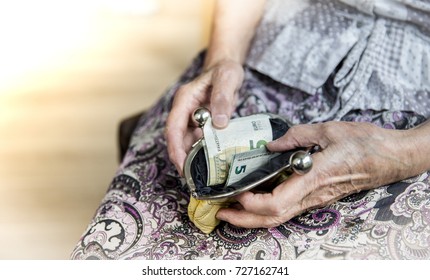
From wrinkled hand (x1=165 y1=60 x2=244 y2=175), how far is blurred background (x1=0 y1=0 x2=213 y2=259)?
0.58 m

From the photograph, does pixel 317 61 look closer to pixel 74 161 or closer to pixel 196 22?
pixel 74 161

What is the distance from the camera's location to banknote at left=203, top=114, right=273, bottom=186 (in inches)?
28.7

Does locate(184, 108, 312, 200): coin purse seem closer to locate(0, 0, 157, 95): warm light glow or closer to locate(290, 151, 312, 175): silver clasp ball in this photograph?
locate(290, 151, 312, 175): silver clasp ball

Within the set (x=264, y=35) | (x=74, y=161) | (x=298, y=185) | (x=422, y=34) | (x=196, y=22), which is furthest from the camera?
(x=196, y=22)

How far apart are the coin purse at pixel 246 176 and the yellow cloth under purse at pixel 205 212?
2 cm

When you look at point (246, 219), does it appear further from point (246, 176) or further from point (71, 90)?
point (71, 90)

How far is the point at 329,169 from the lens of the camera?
2.37 feet

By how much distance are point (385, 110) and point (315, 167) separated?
0.18 metres

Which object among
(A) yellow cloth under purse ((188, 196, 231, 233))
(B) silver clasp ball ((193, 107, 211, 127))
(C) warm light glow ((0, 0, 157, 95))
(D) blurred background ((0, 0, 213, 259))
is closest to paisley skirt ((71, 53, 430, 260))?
(A) yellow cloth under purse ((188, 196, 231, 233))

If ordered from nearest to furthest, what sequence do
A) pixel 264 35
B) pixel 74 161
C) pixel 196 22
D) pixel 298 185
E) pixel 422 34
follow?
pixel 298 185 < pixel 422 34 < pixel 264 35 < pixel 74 161 < pixel 196 22

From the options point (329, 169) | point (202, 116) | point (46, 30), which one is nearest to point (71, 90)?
point (46, 30)

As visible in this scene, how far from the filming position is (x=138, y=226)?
785mm

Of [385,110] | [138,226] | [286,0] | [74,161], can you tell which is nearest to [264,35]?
[286,0]

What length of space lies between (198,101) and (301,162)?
25 centimetres
